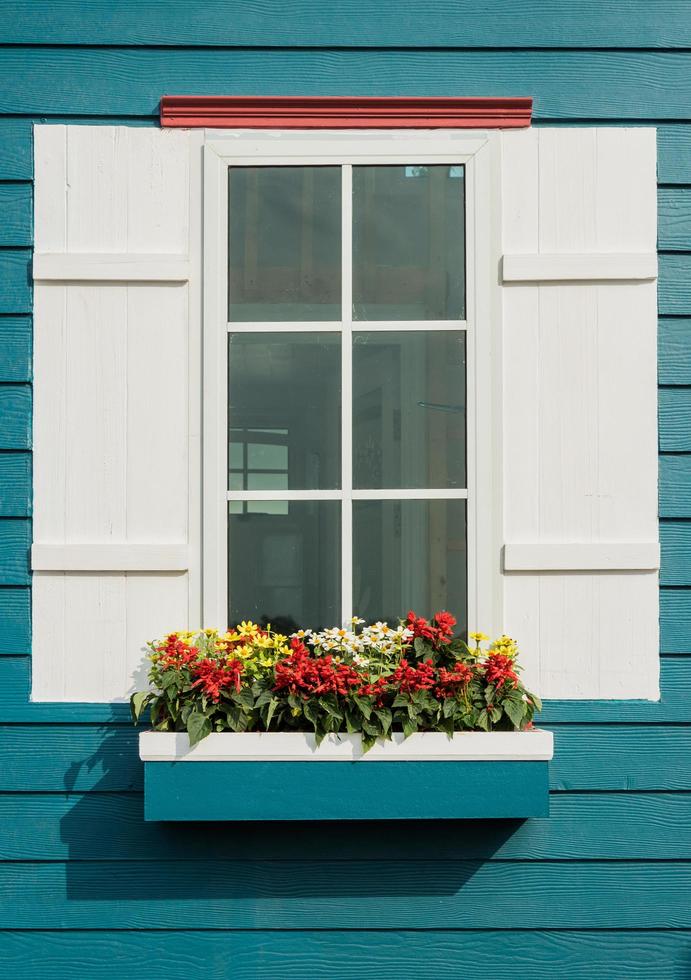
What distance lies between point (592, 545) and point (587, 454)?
0.70 feet

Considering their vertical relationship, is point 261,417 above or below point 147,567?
above

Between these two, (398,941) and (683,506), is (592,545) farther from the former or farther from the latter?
(398,941)

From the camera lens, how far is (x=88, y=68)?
2.15 metres

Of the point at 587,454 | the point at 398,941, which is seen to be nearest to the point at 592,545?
the point at 587,454

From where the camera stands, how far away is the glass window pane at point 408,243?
215cm

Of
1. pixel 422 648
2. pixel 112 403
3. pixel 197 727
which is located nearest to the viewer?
pixel 197 727

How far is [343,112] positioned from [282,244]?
340 millimetres

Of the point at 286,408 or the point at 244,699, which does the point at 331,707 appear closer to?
the point at 244,699

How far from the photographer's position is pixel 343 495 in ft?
6.98

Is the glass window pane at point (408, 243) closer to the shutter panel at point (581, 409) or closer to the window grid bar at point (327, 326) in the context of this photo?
the window grid bar at point (327, 326)

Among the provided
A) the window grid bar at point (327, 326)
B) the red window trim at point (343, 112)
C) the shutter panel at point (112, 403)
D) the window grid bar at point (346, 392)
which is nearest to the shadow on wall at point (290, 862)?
the shutter panel at point (112, 403)

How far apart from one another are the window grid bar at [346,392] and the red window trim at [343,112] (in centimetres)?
13

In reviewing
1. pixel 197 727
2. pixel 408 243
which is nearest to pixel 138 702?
pixel 197 727

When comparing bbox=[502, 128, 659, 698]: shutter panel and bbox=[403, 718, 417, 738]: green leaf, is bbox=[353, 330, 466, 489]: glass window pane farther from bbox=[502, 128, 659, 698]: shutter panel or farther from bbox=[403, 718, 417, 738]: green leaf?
bbox=[403, 718, 417, 738]: green leaf
